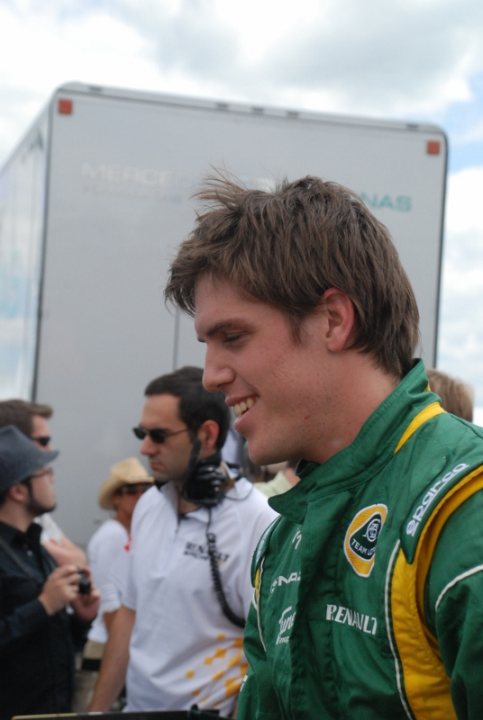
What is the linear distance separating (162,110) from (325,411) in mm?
5546

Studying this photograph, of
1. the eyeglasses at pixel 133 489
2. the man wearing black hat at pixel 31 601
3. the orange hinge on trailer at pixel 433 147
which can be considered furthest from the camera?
the orange hinge on trailer at pixel 433 147

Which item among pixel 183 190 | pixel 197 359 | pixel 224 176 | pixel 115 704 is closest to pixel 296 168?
pixel 183 190

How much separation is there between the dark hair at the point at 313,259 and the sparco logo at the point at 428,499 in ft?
1.32

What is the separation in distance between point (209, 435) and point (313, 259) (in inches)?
99.9

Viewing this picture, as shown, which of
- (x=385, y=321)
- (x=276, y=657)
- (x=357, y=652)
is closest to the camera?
(x=357, y=652)

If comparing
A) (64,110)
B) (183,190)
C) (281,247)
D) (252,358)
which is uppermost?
(64,110)

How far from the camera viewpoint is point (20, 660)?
4176 millimetres

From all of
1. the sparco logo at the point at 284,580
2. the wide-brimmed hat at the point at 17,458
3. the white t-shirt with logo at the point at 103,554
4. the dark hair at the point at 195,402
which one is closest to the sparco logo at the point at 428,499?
the sparco logo at the point at 284,580

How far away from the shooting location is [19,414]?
555 centimetres

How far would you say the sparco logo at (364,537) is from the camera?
161 cm

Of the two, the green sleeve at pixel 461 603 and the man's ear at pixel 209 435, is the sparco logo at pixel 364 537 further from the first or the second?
the man's ear at pixel 209 435

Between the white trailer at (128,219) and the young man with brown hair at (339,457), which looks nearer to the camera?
the young man with brown hair at (339,457)

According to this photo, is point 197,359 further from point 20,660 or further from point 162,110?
point 20,660

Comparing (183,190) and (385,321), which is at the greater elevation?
(183,190)
